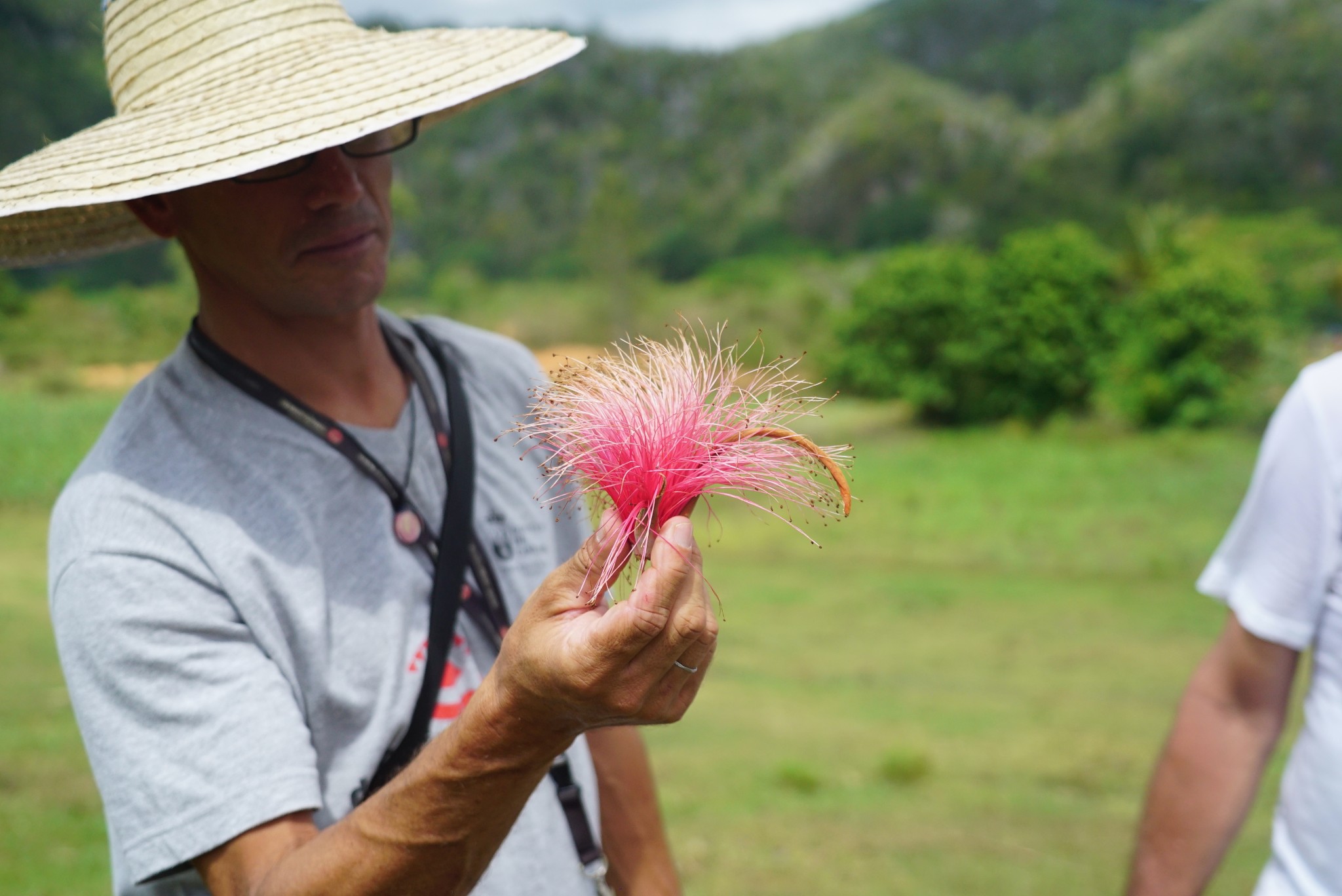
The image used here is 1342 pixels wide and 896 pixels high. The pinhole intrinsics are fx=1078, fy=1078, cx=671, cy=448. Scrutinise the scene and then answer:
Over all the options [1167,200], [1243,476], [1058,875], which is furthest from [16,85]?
[1167,200]

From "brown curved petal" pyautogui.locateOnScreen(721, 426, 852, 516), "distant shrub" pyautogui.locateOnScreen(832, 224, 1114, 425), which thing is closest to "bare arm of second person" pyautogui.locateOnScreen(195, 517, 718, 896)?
"brown curved petal" pyautogui.locateOnScreen(721, 426, 852, 516)

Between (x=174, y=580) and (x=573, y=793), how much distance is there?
0.76 meters

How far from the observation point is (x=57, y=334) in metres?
39.2

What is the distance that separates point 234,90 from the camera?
1.82 meters

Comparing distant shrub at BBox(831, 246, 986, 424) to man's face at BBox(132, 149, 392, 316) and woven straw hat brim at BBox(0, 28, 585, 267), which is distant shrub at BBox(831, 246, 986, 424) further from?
man's face at BBox(132, 149, 392, 316)

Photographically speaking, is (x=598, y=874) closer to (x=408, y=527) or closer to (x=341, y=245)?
(x=408, y=527)

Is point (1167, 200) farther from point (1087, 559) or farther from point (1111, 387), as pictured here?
point (1087, 559)

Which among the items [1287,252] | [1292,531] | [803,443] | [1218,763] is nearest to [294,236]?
[803,443]

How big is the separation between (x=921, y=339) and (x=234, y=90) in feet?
113

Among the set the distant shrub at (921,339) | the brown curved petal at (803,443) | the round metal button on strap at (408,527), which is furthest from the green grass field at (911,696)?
the distant shrub at (921,339)

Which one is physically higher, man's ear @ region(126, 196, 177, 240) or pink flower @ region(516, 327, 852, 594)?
man's ear @ region(126, 196, 177, 240)

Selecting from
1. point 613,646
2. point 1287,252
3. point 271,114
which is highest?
point 271,114

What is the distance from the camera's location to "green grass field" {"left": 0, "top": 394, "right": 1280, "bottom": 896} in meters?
5.81

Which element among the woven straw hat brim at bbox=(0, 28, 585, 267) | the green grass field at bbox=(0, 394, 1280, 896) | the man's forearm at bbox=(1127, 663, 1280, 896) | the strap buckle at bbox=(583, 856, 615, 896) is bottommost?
the green grass field at bbox=(0, 394, 1280, 896)
